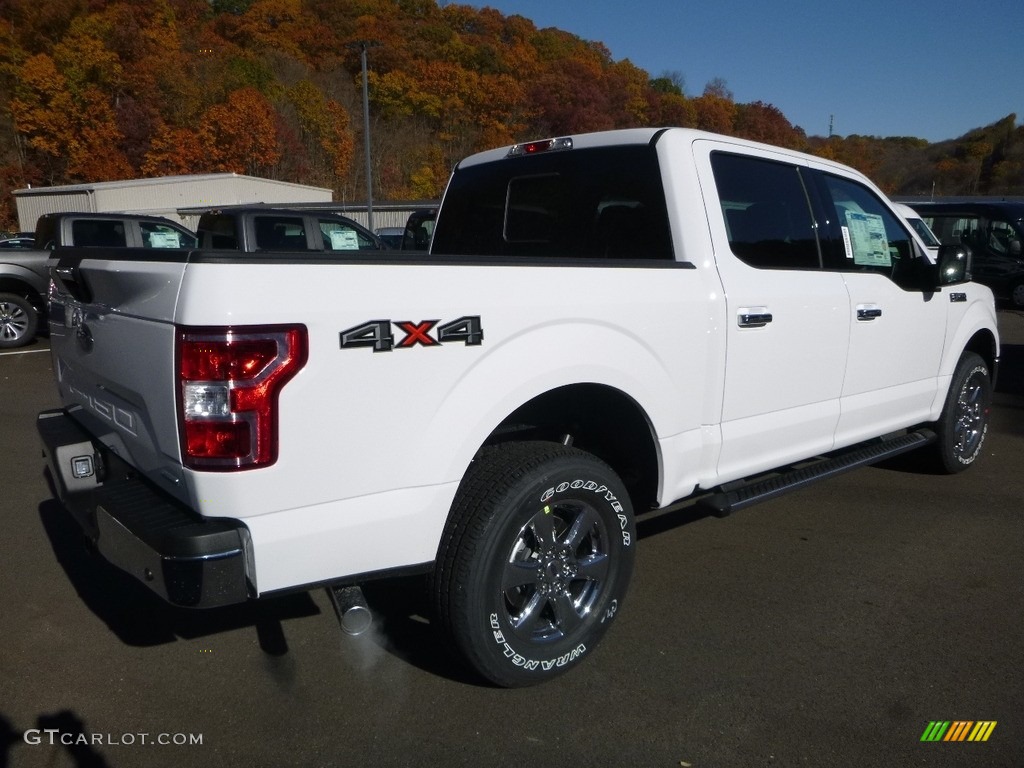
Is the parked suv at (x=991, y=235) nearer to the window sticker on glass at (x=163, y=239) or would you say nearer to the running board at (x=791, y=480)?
the running board at (x=791, y=480)

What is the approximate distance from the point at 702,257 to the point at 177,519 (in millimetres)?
A: 2196

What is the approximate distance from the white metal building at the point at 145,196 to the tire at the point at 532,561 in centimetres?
3966

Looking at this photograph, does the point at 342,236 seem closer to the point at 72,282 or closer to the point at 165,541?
the point at 72,282

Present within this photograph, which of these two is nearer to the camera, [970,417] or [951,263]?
[951,263]

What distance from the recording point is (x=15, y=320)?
1111 cm

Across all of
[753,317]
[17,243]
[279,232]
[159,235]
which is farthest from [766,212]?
[17,243]

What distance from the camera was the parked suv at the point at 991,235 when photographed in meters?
15.1

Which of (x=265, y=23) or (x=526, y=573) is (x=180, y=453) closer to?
(x=526, y=573)

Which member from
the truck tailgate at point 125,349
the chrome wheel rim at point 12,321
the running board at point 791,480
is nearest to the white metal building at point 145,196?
the chrome wheel rim at point 12,321

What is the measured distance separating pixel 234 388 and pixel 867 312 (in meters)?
3.19

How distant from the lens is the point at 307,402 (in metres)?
2.21

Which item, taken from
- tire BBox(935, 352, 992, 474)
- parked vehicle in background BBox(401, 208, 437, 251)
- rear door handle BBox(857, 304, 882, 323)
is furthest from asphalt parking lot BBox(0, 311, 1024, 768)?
parked vehicle in background BBox(401, 208, 437, 251)

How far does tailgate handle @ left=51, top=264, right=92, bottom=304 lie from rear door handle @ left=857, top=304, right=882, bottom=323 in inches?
134

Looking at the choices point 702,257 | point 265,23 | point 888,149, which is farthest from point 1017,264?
point 888,149
